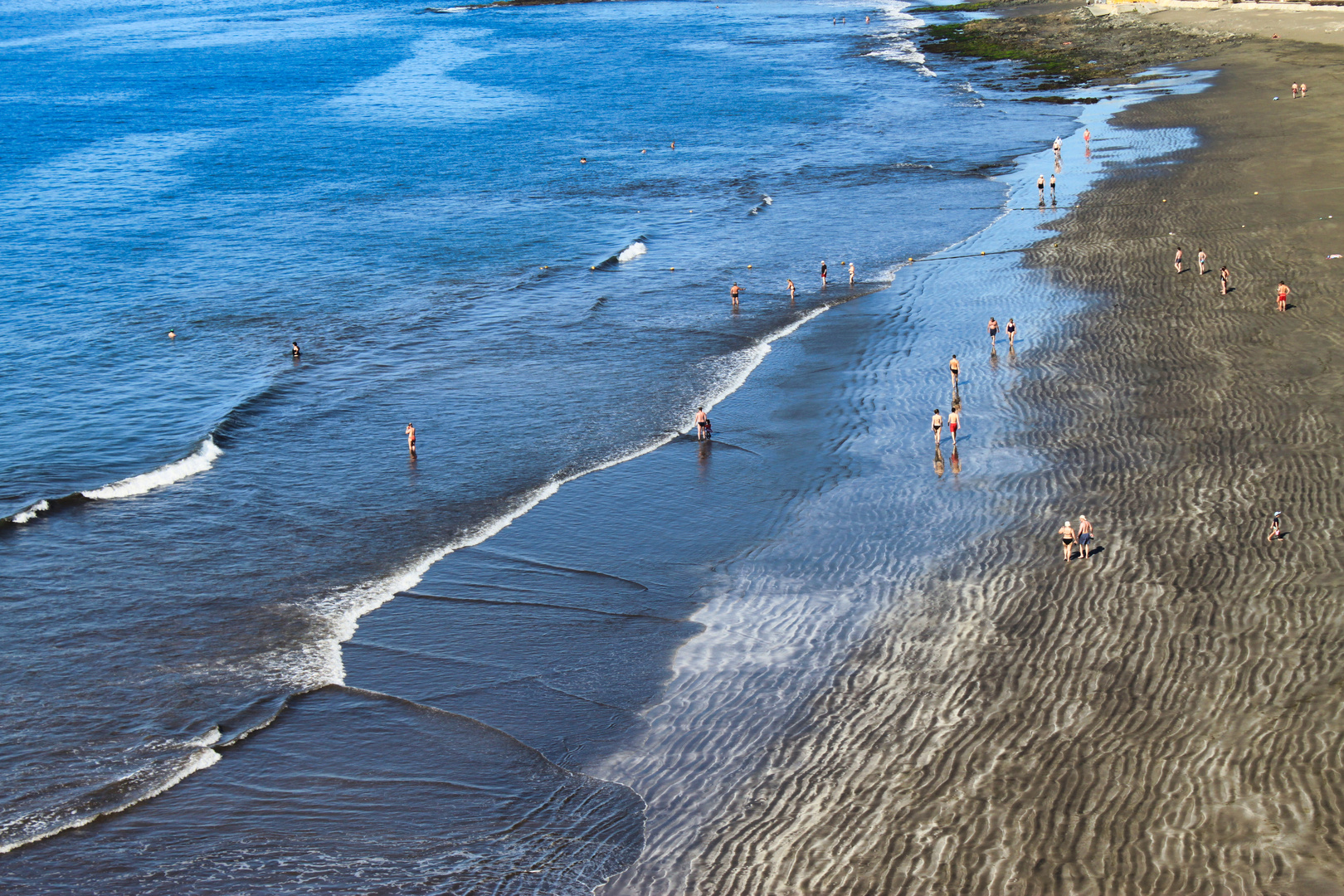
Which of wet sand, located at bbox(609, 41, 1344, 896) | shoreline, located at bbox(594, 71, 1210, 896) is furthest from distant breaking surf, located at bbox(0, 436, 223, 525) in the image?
wet sand, located at bbox(609, 41, 1344, 896)

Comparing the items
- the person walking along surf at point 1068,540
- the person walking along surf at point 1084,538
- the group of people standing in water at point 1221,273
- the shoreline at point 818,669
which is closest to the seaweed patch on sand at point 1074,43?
the group of people standing in water at point 1221,273

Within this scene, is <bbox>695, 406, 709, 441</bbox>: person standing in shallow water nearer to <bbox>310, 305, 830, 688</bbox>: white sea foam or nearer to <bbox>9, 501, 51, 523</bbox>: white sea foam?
<bbox>310, 305, 830, 688</bbox>: white sea foam

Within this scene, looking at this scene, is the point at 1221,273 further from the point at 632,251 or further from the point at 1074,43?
the point at 1074,43

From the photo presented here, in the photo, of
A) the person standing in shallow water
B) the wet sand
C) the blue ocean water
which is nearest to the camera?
the wet sand

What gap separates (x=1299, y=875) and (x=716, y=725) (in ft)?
29.1

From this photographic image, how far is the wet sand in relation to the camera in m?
15.3

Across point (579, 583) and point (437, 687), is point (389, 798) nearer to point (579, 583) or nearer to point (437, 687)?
point (437, 687)

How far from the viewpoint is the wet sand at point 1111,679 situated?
15297 mm

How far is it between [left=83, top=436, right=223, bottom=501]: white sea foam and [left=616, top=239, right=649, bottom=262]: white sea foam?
971 inches

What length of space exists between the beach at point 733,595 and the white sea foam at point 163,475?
183mm

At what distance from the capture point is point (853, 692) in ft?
63.8

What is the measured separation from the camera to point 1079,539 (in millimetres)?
22953

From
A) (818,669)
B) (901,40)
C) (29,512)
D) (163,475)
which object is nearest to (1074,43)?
(901,40)

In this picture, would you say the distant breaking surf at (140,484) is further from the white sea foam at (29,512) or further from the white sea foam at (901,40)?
the white sea foam at (901,40)
